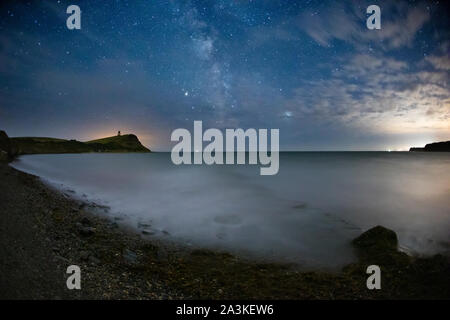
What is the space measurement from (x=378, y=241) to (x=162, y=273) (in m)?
8.57

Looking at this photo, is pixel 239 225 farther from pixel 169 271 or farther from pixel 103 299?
pixel 103 299

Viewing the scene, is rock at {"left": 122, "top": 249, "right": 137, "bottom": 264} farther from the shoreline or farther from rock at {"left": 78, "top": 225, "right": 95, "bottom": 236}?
rock at {"left": 78, "top": 225, "right": 95, "bottom": 236}

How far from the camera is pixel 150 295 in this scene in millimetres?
5227

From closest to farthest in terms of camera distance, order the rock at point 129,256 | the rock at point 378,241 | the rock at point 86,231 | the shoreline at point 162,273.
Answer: the shoreline at point 162,273
the rock at point 129,256
the rock at point 378,241
the rock at point 86,231

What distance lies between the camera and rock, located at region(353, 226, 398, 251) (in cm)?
834

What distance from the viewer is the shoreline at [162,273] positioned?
16.5 ft

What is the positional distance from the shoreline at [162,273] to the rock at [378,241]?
42 centimetres

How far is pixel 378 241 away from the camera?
8648 millimetres

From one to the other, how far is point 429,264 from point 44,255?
1199 centimetres

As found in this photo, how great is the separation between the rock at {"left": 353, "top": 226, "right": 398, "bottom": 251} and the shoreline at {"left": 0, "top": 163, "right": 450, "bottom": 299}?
42cm

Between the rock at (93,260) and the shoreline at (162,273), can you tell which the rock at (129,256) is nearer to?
the shoreline at (162,273)

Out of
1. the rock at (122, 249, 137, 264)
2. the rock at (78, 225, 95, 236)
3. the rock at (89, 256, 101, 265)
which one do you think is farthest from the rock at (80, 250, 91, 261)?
the rock at (78, 225, 95, 236)

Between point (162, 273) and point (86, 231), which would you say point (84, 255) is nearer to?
point (162, 273)

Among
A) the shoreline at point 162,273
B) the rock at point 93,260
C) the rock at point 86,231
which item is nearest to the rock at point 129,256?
the shoreline at point 162,273
